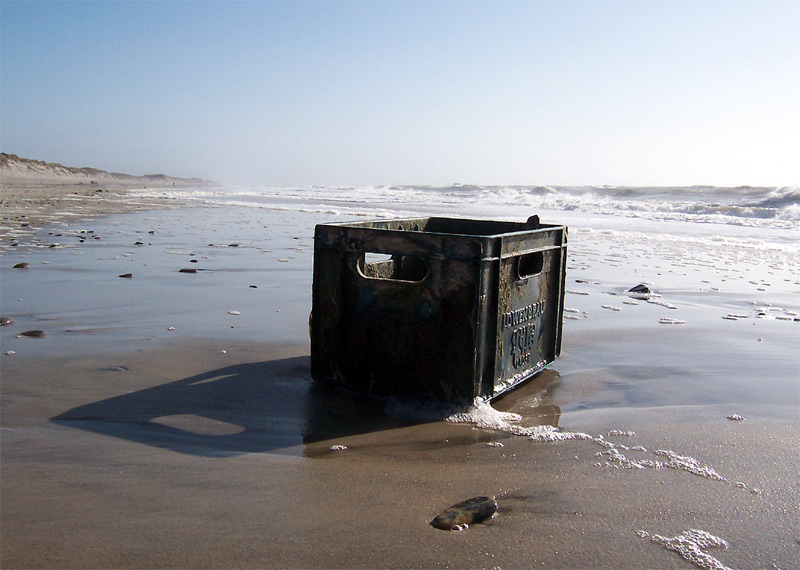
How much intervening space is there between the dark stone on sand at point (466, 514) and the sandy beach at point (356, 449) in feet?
0.12

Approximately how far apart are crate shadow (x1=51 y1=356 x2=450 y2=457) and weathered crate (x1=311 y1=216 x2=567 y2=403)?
0.18m

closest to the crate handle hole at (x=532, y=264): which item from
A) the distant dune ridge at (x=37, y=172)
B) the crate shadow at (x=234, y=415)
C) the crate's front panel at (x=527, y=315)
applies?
the crate's front panel at (x=527, y=315)

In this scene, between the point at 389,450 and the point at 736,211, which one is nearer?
the point at 389,450

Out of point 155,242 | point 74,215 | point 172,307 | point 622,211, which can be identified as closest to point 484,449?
point 172,307

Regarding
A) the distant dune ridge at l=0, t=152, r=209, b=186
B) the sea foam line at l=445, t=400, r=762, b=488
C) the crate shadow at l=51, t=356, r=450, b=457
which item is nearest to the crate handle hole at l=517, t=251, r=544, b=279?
the sea foam line at l=445, t=400, r=762, b=488

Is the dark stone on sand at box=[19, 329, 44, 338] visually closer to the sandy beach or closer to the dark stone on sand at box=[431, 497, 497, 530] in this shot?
the sandy beach

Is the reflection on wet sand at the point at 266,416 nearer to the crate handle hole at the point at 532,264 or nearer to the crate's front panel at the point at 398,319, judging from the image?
the crate's front panel at the point at 398,319

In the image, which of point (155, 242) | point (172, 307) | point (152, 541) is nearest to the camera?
point (152, 541)

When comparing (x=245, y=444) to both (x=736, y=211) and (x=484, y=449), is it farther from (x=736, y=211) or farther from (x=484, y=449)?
(x=736, y=211)

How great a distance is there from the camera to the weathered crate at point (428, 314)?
A: 9.52 feet

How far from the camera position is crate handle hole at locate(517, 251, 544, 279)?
3562 mm

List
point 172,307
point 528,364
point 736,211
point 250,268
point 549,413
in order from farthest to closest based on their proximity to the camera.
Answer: point 736,211 < point 250,268 < point 172,307 < point 528,364 < point 549,413

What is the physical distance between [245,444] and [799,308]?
547 cm

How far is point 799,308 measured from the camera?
5.94m
